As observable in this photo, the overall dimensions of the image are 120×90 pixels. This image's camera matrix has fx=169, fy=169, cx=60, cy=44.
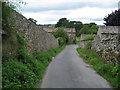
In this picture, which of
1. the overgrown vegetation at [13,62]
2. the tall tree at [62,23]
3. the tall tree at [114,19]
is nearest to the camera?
the overgrown vegetation at [13,62]

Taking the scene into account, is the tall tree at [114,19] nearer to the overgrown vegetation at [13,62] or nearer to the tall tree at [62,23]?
the overgrown vegetation at [13,62]

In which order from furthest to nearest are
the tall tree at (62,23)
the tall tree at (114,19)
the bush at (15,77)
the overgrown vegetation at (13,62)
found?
the tall tree at (62,23) → the tall tree at (114,19) → the overgrown vegetation at (13,62) → the bush at (15,77)

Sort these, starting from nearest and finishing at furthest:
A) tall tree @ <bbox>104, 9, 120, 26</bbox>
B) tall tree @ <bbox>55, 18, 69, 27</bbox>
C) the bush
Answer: the bush
tall tree @ <bbox>104, 9, 120, 26</bbox>
tall tree @ <bbox>55, 18, 69, 27</bbox>

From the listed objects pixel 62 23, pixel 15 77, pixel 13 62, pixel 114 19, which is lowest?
pixel 15 77

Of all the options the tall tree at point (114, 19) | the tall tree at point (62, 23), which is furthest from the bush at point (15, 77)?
the tall tree at point (62, 23)

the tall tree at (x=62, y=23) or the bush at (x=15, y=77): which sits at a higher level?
the tall tree at (x=62, y=23)

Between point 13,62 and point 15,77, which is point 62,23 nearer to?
point 13,62

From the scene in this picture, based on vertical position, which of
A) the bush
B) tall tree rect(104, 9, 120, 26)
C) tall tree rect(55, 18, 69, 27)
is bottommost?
the bush

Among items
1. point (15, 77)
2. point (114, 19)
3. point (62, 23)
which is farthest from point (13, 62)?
point (62, 23)

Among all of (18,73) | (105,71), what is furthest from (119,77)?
(18,73)

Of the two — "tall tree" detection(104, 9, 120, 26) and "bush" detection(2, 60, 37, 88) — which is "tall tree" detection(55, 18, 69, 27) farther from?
"bush" detection(2, 60, 37, 88)

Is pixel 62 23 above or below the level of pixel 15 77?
above

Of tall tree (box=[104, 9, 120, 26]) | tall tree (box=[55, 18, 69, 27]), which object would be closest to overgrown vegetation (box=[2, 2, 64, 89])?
tall tree (box=[104, 9, 120, 26])

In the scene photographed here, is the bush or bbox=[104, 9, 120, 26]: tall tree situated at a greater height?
bbox=[104, 9, 120, 26]: tall tree
